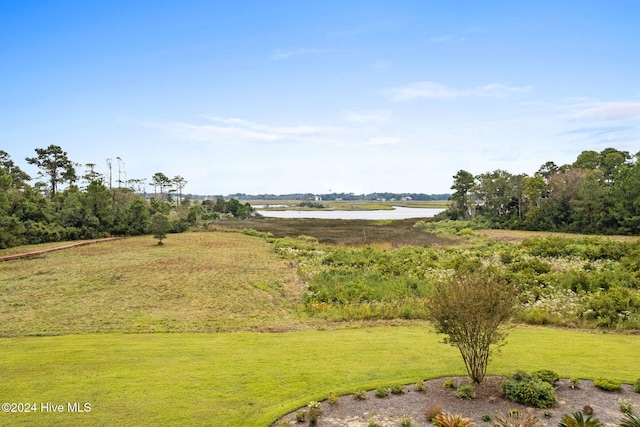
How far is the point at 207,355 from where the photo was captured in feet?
32.3

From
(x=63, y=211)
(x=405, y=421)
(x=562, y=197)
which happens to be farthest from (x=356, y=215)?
(x=405, y=421)

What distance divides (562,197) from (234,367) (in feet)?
194

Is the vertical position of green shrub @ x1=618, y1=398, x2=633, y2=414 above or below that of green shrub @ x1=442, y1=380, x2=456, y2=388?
above

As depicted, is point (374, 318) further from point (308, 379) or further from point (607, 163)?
point (607, 163)

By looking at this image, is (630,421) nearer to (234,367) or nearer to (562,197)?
(234,367)

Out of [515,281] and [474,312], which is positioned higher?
[474,312]

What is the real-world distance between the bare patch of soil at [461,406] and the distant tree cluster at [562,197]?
46.5m

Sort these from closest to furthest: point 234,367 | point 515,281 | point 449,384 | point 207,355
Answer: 1. point 449,384
2. point 234,367
3. point 207,355
4. point 515,281

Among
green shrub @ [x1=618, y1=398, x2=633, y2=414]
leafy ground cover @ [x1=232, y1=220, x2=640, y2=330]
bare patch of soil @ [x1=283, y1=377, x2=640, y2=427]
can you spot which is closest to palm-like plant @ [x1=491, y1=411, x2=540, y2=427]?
bare patch of soil @ [x1=283, y1=377, x2=640, y2=427]

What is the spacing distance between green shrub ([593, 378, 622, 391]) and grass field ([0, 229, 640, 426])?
520 millimetres

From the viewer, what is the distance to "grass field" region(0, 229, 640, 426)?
7.25 metres

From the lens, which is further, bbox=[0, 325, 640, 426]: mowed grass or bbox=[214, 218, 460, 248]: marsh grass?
bbox=[214, 218, 460, 248]: marsh grass

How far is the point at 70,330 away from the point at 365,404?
10.4 meters

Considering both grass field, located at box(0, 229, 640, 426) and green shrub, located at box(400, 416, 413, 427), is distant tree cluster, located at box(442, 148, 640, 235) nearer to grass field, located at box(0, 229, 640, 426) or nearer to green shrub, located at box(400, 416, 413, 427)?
grass field, located at box(0, 229, 640, 426)
